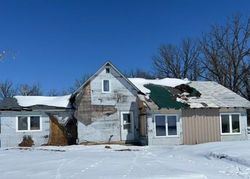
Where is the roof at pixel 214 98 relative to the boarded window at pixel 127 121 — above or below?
above

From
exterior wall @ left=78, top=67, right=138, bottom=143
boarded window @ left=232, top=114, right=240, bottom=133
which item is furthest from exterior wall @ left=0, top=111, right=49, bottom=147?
boarded window @ left=232, top=114, right=240, bottom=133

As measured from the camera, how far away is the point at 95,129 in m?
27.6

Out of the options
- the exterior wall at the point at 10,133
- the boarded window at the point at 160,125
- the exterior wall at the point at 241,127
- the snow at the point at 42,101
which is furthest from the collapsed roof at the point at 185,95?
the exterior wall at the point at 10,133

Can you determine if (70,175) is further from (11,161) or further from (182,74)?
(182,74)

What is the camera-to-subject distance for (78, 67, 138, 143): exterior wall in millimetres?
27562

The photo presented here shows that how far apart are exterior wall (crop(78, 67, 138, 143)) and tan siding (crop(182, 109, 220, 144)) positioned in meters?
3.48

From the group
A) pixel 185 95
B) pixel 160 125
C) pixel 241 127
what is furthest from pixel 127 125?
pixel 241 127

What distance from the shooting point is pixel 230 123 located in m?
28.8

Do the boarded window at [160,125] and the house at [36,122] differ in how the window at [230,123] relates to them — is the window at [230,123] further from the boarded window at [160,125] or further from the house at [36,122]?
the house at [36,122]

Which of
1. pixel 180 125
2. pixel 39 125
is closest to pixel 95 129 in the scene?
pixel 39 125

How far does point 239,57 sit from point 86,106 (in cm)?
2987

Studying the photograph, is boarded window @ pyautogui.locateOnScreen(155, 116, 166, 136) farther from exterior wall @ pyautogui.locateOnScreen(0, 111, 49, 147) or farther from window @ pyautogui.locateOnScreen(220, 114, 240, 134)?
exterior wall @ pyautogui.locateOnScreen(0, 111, 49, 147)

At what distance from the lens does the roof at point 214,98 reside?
1109 inches

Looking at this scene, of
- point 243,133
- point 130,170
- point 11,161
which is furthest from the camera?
point 243,133
